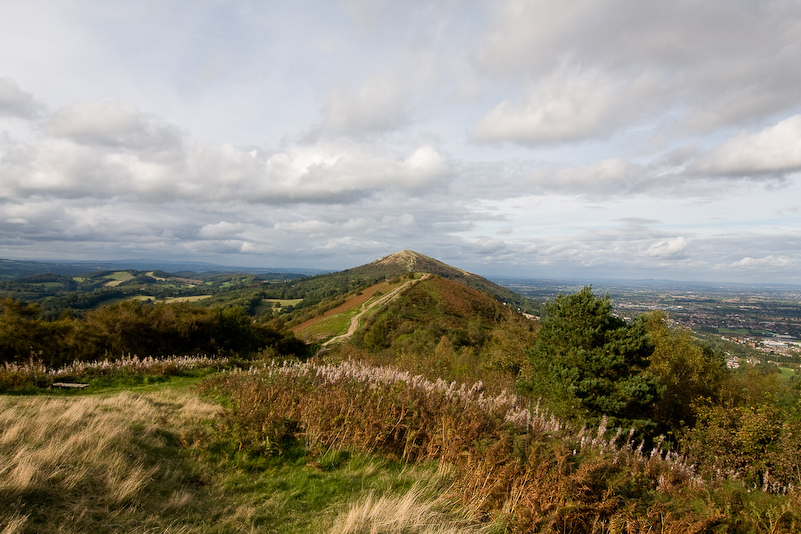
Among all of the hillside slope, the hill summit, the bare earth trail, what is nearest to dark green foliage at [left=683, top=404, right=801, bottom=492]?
the hillside slope

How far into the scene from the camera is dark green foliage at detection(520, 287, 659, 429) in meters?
16.1

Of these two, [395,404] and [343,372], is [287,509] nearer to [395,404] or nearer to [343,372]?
[395,404]

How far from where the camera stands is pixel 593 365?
17078 mm

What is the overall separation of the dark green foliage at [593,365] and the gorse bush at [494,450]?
10235 mm

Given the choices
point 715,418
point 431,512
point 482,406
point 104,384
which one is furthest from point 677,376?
point 104,384

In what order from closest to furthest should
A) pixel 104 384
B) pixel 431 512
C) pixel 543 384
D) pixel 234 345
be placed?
pixel 431 512 < pixel 104 384 < pixel 543 384 < pixel 234 345

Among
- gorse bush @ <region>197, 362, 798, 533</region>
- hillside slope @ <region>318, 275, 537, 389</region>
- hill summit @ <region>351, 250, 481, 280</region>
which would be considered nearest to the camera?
gorse bush @ <region>197, 362, 798, 533</region>

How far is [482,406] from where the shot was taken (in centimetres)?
694

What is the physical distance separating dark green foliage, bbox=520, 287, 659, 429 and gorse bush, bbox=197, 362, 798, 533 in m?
10.2

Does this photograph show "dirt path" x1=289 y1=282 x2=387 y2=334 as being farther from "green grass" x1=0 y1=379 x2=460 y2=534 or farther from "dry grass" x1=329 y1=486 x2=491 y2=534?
"dry grass" x1=329 y1=486 x2=491 y2=534

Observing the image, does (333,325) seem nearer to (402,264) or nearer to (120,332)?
(120,332)

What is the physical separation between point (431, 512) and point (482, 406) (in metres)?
2.91

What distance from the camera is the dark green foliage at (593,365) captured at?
16.1 meters

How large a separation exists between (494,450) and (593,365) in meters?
14.5
